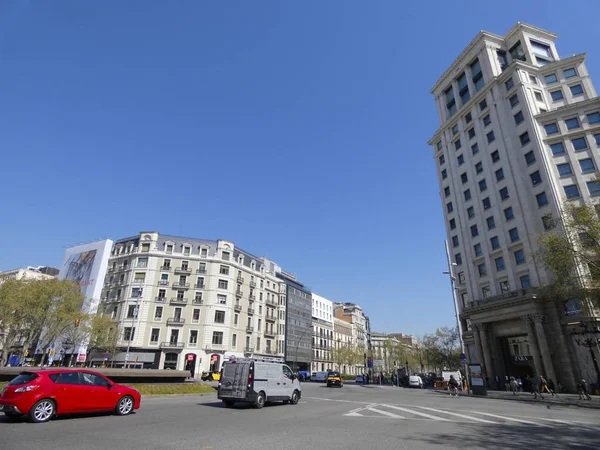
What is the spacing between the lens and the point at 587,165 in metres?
37.5

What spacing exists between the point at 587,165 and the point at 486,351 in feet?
73.4

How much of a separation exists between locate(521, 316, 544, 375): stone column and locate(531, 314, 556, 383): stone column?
0.46 metres

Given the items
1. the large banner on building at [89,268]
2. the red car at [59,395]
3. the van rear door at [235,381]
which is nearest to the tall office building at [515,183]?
the van rear door at [235,381]

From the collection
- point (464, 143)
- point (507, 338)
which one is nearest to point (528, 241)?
point (507, 338)

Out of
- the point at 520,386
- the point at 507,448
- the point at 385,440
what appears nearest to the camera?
the point at 507,448

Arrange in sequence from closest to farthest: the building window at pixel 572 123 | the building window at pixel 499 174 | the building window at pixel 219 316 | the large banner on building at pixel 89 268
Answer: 1. the building window at pixel 572 123
2. the building window at pixel 499 174
3. the large banner on building at pixel 89 268
4. the building window at pixel 219 316

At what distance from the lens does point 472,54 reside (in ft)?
165

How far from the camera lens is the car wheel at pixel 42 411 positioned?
9812 millimetres

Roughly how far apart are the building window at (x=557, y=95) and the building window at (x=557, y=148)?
772 centimetres

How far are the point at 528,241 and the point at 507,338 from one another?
10815mm

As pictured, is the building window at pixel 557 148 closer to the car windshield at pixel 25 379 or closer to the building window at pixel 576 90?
the building window at pixel 576 90

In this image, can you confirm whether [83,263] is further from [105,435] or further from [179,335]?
[105,435]

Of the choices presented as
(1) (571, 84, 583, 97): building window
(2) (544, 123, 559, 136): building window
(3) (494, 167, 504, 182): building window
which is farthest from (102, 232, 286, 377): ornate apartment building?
(1) (571, 84, 583, 97): building window

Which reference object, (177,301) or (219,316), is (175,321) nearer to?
(177,301)
